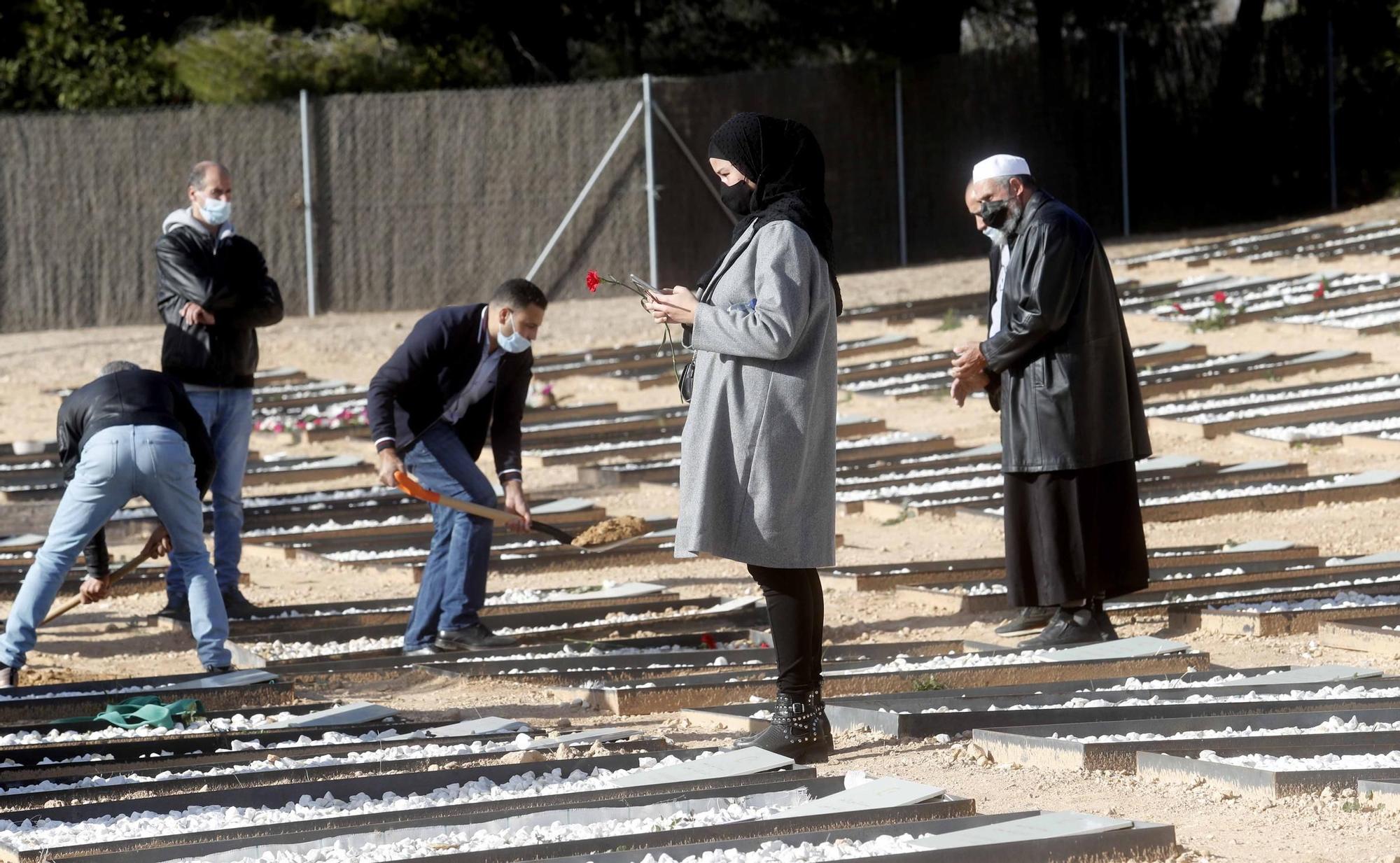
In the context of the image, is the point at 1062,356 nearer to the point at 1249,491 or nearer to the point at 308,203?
the point at 1249,491

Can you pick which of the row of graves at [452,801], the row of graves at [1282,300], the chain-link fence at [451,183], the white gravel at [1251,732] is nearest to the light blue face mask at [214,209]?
the row of graves at [452,801]

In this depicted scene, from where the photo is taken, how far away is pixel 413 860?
4.00 meters

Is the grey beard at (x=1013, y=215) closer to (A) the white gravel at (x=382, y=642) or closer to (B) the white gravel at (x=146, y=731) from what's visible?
(A) the white gravel at (x=382, y=642)

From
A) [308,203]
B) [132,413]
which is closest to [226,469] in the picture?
[132,413]

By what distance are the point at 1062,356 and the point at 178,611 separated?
4.05 m

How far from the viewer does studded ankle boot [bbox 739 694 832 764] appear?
16.9ft

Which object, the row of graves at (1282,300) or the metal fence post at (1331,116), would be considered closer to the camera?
the row of graves at (1282,300)

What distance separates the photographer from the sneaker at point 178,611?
8258 mm

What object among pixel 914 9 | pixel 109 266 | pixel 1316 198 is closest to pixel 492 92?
pixel 109 266

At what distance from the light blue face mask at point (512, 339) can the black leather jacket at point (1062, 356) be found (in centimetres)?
186

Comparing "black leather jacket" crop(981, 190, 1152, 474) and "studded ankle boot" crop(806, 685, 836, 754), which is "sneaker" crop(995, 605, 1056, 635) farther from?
"studded ankle boot" crop(806, 685, 836, 754)

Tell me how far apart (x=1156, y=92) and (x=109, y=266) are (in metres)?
13.6

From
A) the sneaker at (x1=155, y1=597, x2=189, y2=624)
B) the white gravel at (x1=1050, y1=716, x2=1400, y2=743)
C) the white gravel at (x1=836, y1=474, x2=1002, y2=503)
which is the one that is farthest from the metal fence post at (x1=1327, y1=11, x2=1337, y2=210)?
the white gravel at (x1=1050, y1=716, x2=1400, y2=743)

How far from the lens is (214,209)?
8281 millimetres
